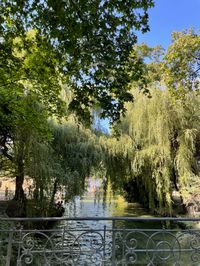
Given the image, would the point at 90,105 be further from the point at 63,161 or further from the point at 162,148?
the point at 162,148

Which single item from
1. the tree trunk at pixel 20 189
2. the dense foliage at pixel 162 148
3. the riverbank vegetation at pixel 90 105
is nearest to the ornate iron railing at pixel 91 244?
the tree trunk at pixel 20 189

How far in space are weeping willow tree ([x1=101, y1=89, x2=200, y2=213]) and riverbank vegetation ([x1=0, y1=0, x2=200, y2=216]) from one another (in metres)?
0.03

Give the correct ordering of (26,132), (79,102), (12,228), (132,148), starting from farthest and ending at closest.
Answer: (132,148) → (26,132) → (79,102) → (12,228)

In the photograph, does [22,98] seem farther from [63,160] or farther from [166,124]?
[166,124]

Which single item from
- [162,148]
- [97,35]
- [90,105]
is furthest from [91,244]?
[162,148]

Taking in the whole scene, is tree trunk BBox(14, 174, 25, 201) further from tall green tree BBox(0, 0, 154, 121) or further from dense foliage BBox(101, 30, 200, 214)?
tall green tree BBox(0, 0, 154, 121)

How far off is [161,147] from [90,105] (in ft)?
19.0

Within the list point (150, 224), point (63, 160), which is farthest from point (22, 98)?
point (150, 224)

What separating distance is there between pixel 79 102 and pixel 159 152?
6.28 metres

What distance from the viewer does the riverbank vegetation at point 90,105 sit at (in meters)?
3.08

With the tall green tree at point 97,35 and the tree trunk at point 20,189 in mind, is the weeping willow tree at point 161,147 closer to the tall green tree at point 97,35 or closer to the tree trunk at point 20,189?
the tree trunk at point 20,189

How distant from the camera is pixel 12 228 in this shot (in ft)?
8.98

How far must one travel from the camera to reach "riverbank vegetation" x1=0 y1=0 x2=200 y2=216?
3.08 metres

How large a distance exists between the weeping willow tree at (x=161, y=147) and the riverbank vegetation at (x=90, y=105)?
1.3 inches
